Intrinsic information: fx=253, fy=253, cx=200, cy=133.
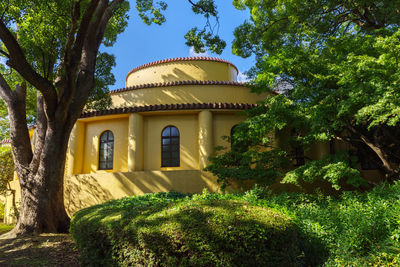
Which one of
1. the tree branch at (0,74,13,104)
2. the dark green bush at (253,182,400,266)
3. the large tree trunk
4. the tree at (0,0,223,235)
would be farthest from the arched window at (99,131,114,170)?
the dark green bush at (253,182,400,266)

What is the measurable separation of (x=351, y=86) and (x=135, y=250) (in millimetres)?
7073

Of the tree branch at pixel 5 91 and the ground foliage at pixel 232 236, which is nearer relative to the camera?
the ground foliage at pixel 232 236

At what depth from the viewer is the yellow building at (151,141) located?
1143 cm

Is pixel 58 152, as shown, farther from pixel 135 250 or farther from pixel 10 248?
pixel 135 250

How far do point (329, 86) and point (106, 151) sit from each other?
34.8ft

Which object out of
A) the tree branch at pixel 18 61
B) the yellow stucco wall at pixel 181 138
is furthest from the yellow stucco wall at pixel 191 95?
the tree branch at pixel 18 61

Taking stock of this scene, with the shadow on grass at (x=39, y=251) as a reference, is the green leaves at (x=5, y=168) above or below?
above

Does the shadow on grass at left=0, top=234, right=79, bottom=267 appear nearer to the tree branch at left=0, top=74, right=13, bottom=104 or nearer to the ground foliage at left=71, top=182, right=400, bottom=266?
the ground foliage at left=71, top=182, right=400, bottom=266

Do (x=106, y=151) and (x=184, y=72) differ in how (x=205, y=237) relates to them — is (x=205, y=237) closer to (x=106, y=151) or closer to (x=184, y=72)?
(x=106, y=151)

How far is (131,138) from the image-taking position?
1202 centimetres

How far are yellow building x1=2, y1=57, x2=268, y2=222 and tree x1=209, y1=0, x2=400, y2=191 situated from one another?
1890mm

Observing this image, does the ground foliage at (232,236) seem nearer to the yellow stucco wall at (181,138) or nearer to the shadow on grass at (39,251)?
the shadow on grass at (39,251)

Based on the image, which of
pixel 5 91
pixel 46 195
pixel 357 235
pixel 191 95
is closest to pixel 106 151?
pixel 46 195

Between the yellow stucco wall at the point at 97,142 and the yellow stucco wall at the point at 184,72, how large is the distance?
13.6 ft
